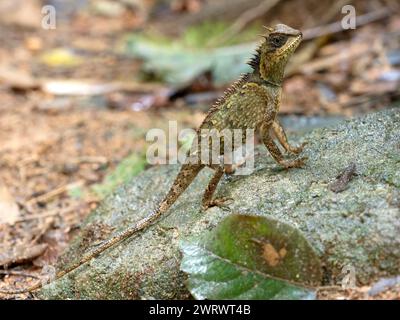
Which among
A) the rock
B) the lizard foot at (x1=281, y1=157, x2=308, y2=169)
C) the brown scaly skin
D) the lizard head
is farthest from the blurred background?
the lizard foot at (x1=281, y1=157, x2=308, y2=169)

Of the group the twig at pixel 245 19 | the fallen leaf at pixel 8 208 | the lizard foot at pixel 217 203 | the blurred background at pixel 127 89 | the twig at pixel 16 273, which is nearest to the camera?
the lizard foot at pixel 217 203

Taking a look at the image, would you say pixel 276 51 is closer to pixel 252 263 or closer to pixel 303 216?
pixel 303 216

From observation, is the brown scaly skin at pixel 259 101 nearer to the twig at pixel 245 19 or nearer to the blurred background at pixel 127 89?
the blurred background at pixel 127 89

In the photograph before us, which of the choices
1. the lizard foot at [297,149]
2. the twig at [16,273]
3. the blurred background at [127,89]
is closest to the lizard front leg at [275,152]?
the lizard foot at [297,149]

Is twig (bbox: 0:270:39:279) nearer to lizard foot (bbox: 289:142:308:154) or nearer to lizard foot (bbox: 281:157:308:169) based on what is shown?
lizard foot (bbox: 281:157:308:169)

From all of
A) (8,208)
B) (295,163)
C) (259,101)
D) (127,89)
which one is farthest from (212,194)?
(127,89)

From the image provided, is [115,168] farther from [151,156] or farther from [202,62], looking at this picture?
[202,62]
